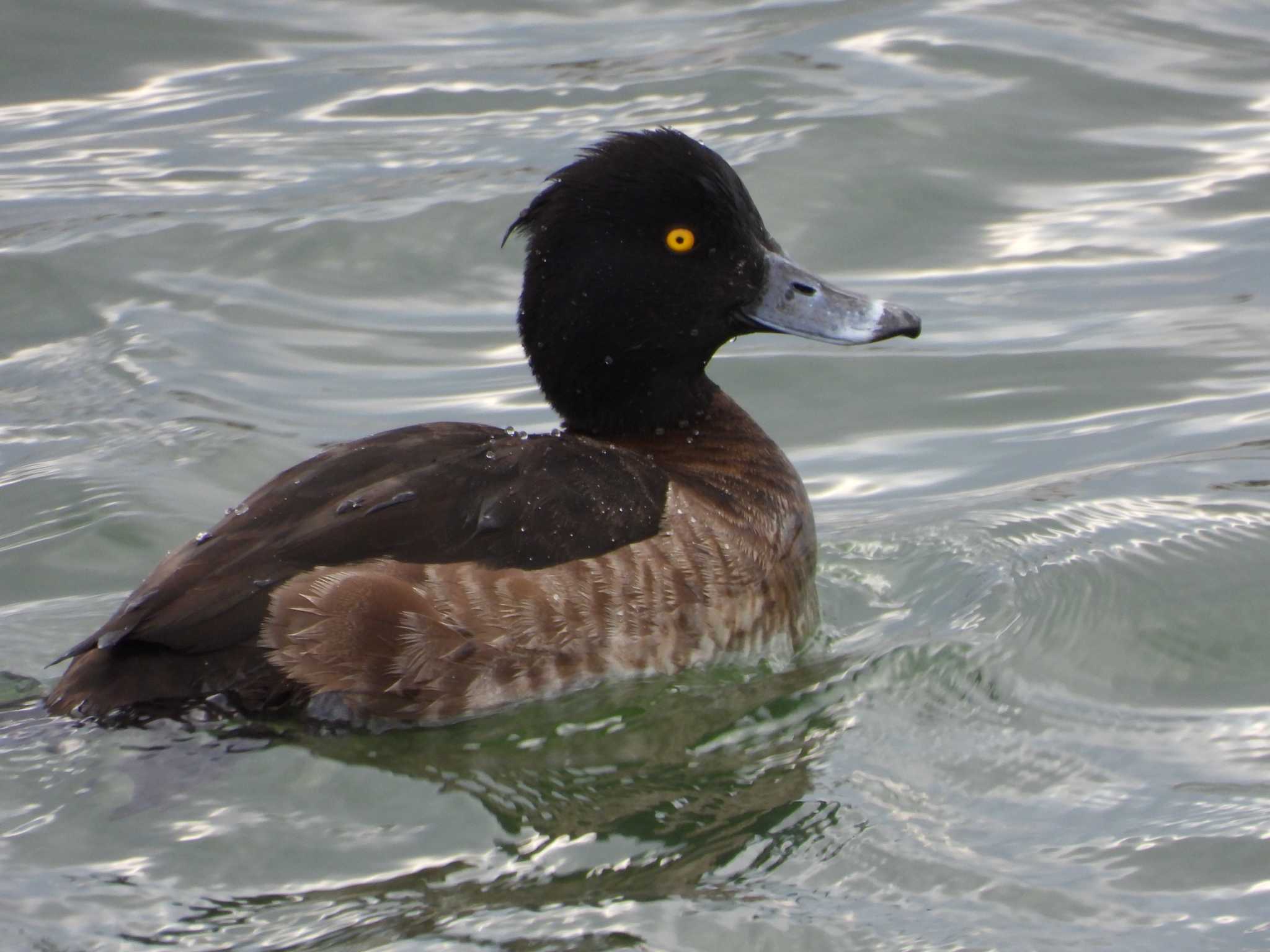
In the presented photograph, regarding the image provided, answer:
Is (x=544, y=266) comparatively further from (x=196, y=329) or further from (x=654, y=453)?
(x=196, y=329)

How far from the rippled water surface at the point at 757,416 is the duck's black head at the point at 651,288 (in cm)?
84

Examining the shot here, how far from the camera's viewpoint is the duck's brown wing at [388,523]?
13.4 ft

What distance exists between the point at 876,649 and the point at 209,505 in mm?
2368

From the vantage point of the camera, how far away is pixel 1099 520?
5.78m

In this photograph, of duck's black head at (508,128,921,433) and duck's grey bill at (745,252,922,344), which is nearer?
duck's black head at (508,128,921,433)

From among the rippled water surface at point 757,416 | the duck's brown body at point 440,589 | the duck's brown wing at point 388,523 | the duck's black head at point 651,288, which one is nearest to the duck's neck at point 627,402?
the duck's black head at point 651,288

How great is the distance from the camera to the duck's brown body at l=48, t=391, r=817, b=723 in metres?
4.08

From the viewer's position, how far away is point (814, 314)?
5234 millimetres

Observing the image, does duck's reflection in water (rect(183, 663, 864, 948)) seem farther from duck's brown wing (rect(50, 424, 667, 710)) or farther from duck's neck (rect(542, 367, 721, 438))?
duck's neck (rect(542, 367, 721, 438))

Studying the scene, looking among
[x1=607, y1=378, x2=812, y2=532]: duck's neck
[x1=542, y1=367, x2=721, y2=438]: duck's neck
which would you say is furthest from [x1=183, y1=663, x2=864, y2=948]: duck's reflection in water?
[x1=542, y1=367, x2=721, y2=438]: duck's neck

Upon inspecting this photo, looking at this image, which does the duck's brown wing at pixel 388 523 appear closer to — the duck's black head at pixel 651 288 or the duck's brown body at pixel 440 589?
the duck's brown body at pixel 440 589

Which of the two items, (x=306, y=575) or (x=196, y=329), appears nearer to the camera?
(x=306, y=575)

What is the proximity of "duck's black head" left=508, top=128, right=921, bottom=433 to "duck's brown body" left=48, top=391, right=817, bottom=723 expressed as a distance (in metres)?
0.32

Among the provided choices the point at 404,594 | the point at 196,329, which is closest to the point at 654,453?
the point at 404,594
